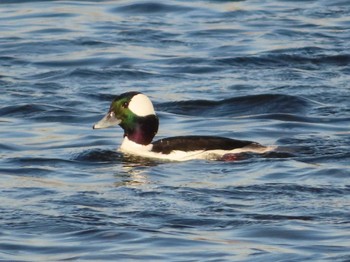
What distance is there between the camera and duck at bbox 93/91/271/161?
14602 mm

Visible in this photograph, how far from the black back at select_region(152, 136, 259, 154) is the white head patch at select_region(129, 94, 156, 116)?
1.88ft

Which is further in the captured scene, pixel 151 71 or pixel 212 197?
pixel 151 71

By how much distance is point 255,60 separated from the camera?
2047 centimetres

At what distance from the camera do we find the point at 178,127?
17.0 metres

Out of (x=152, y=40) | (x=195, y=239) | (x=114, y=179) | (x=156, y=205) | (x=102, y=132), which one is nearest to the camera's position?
(x=195, y=239)

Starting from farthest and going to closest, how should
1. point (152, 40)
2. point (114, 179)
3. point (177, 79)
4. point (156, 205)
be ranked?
point (152, 40) → point (177, 79) → point (114, 179) → point (156, 205)

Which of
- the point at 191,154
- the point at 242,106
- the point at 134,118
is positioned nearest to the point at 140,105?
the point at 134,118

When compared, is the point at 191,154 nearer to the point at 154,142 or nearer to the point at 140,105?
the point at 154,142

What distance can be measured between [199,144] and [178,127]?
7.87 feet

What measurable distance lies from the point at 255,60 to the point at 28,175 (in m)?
7.06

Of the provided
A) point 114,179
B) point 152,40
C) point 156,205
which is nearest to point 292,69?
point 152,40

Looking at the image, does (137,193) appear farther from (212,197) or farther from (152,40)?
(152,40)

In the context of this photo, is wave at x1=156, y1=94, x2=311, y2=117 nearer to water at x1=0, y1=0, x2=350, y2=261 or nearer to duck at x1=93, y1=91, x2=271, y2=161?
water at x1=0, y1=0, x2=350, y2=261

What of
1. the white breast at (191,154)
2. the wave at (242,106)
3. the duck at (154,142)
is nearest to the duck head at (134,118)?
the duck at (154,142)
